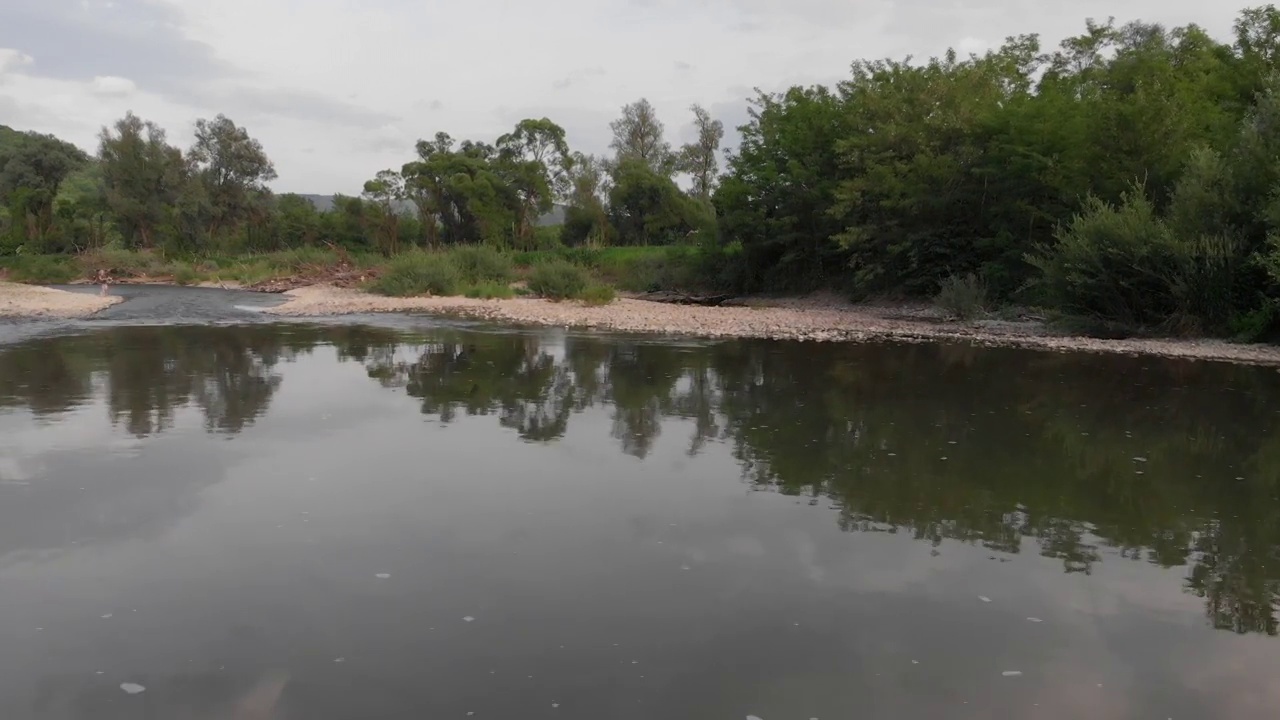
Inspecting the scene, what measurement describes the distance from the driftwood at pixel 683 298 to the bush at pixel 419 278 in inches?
308

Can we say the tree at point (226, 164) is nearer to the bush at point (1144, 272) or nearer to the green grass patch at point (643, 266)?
the green grass patch at point (643, 266)

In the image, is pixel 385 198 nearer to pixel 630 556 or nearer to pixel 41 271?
pixel 41 271

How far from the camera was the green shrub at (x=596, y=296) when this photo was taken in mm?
29656

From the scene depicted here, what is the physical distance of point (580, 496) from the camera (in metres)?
7.61

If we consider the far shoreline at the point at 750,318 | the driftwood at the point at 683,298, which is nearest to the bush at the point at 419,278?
the far shoreline at the point at 750,318

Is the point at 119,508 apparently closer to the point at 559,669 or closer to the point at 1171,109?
the point at 559,669

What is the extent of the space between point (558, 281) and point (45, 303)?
52.1 feet

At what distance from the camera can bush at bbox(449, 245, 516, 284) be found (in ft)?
118

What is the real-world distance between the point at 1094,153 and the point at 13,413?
79.7ft

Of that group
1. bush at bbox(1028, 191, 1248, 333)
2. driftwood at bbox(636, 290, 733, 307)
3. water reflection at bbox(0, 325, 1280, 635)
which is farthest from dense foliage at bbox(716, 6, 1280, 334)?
water reflection at bbox(0, 325, 1280, 635)

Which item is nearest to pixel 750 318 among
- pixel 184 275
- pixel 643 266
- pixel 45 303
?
pixel 643 266

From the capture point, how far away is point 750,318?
85.6ft

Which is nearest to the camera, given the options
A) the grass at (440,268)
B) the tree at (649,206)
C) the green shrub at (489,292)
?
the green shrub at (489,292)

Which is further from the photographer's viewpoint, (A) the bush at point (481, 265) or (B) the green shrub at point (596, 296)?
(A) the bush at point (481, 265)
